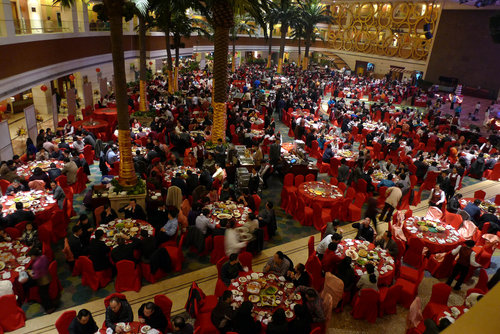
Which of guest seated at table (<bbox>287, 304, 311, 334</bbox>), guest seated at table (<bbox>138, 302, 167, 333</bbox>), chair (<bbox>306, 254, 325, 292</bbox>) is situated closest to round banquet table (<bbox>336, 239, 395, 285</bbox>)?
chair (<bbox>306, 254, 325, 292</bbox>)

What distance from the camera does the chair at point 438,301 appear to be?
6109 millimetres

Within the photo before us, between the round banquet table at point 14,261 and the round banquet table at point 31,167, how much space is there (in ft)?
11.3

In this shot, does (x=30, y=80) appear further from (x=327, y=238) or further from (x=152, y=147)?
(x=327, y=238)

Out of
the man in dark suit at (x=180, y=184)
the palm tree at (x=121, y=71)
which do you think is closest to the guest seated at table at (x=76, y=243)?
the palm tree at (x=121, y=71)

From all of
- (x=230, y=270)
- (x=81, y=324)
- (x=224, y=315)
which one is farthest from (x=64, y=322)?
(x=230, y=270)

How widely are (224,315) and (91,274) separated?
3.16 m

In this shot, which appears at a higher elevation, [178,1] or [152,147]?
[178,1]

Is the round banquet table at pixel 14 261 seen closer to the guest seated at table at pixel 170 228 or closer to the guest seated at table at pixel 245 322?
the guest seated at table at pixel 170 228

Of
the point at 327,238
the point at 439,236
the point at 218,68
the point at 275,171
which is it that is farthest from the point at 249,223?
the point at 218,68

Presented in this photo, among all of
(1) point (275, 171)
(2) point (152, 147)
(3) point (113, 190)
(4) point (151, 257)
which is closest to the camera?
(4) point (151, 257)

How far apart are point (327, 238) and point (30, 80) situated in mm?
12333

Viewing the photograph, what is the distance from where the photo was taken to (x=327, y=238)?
739 cm

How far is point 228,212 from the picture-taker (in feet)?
28.2

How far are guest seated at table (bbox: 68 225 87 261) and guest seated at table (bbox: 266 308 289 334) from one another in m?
4.20
